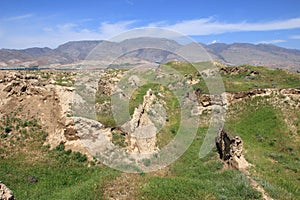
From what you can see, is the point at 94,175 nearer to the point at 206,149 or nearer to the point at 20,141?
the point at 20,141

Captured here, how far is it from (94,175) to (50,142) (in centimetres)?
458

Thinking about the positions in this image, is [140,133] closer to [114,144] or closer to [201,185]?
[114,144]

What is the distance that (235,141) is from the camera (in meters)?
18.3

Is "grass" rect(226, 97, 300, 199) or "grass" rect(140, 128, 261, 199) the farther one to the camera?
"grass" rect(226, 97, 300, 199)

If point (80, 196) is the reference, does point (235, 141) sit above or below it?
above

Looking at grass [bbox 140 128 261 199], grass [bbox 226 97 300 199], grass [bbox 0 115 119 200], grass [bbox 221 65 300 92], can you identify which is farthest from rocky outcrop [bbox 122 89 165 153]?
grass [bbox 221 65 300 92]

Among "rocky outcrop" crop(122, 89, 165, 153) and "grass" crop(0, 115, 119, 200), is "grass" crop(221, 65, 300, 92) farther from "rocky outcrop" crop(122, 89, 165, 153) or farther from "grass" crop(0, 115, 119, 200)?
"grass" crop(0, 115, 119, 200)

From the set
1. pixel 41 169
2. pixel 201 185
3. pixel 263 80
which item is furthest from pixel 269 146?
pixel 263 80

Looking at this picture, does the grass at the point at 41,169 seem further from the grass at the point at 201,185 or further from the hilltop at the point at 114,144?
the grass at the point at 201,185

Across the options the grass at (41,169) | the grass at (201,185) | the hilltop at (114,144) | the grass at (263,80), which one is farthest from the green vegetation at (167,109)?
the grass at (263,80)


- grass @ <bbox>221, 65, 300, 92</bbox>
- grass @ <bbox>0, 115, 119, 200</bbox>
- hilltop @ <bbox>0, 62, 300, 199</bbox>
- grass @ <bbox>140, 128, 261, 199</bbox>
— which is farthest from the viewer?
grass @ <bbox>221, 65, 300, 92</bbox>

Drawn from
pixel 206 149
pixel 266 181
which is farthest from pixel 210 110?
pixel 266 181

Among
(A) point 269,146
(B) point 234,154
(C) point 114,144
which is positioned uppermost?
(C) point 114,144

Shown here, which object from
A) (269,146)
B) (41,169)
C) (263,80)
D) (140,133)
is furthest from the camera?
(263,80)
